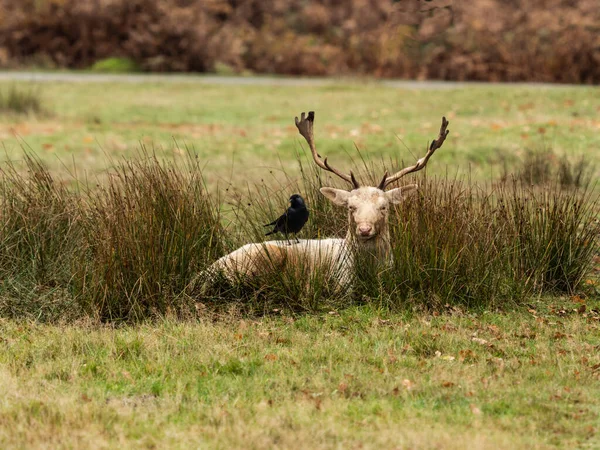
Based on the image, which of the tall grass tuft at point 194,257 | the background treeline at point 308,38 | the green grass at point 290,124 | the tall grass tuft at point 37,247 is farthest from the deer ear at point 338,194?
the background treeline at point 308,38

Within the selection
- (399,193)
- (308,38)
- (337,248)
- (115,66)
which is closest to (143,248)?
(337,248)

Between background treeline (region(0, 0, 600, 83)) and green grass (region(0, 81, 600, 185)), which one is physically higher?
background treeline (region(0, 0, 600, 83))

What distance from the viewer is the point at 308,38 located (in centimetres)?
3294

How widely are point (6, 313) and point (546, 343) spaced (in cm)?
408

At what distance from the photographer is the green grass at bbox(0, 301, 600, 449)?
222 inches

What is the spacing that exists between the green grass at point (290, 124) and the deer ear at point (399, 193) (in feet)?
15.3

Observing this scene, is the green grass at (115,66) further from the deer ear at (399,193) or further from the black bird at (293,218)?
the deer ear at (399,193)

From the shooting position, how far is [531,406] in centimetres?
609

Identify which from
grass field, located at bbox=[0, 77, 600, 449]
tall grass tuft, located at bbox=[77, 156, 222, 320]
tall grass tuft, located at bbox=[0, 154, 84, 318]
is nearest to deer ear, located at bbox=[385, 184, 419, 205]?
grass field, located at bbox=[0, 77, 600, 449]

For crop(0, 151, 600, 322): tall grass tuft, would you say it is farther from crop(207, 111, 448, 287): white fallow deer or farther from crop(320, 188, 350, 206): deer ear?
crop(320, 188, 350, 206): deer ear

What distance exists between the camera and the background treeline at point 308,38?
27.4 m

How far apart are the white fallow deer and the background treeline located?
18227mm

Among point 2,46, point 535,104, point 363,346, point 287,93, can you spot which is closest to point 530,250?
point 363,346

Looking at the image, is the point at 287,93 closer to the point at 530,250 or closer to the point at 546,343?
the point at 530,250
